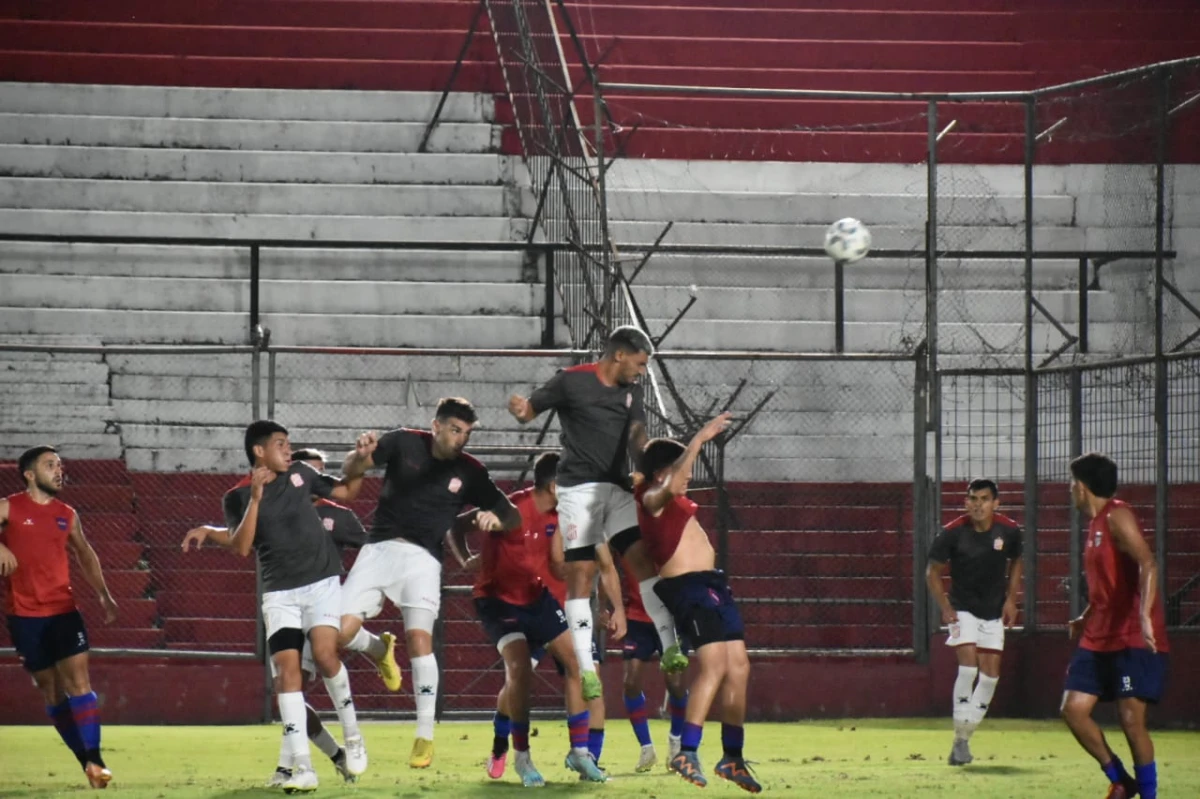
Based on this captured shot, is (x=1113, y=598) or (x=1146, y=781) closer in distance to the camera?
(x=1146, y=781)

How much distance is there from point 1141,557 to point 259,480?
15.9 feet

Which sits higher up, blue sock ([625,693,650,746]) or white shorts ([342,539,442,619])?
white shorts ([342,539,442,619])

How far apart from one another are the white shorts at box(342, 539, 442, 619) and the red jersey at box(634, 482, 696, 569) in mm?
1454

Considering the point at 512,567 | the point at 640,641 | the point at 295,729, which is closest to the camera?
the point at 295,729

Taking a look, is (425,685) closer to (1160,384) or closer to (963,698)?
(963,698)

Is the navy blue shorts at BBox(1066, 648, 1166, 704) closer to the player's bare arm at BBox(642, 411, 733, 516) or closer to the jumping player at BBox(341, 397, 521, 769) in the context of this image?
the player's bare arm at BBox(642, 411, 733, 516)

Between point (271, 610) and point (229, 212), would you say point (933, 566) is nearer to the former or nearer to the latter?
point (271, 610)

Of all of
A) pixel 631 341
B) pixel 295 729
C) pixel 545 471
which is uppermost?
pixel 631 341

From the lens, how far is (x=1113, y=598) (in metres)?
9.32

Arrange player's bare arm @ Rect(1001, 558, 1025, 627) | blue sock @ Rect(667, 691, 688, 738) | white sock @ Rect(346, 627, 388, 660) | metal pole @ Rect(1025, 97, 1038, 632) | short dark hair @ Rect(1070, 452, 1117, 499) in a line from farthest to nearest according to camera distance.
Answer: metal pole @ Rect(1025, 97, 1038, 632)
player's bare arm @ Rect(1001, 558, 1025, 627)
blue sock @ Rect(667, 691, 688, 738)
white sock @ Rect(346, 627, 388, 660)
short dark hair @ Rect(1070, 452, 1117, 499)

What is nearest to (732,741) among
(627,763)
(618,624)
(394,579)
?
(618,624)

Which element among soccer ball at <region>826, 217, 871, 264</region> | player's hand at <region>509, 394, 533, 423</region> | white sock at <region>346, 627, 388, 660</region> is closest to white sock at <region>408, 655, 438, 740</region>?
white sock at <region>346, 627, 388, 660</region>

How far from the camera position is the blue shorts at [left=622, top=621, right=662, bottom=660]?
12.0m

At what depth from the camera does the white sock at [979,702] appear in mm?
12008
